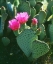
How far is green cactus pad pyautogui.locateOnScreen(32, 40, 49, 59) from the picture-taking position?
260 cm

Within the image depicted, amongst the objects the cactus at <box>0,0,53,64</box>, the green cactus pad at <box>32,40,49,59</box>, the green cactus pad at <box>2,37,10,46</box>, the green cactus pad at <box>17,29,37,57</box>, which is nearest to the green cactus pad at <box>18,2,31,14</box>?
the cactus at <box>0,0,53,64</box>

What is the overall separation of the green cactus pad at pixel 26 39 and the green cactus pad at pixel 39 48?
0.12 metres

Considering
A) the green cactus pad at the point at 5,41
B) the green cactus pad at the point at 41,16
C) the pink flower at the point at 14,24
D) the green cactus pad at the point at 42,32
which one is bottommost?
the green cactus pad at the point at 5,41

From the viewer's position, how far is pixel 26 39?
278 centimetres

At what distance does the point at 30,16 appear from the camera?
3.46m

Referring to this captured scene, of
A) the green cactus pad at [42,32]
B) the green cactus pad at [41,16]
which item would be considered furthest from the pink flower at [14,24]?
the green cactus pad at [41,16]

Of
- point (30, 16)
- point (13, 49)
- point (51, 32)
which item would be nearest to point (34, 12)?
point (30, 16)

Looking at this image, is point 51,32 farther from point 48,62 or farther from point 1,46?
point 1,46

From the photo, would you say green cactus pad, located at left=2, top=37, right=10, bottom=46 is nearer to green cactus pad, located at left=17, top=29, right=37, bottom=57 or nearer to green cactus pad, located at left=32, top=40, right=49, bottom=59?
green cactus pad, located at left=17, top=29, right=37, bottom=57

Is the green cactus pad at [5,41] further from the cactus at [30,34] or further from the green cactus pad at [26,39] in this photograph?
the green cactus pad at [26,39]

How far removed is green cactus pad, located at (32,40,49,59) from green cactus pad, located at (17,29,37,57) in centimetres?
12

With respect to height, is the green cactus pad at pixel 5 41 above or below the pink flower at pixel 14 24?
below

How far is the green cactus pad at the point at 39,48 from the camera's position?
8.52ft

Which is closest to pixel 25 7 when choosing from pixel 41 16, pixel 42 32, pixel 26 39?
pixel 41 16
